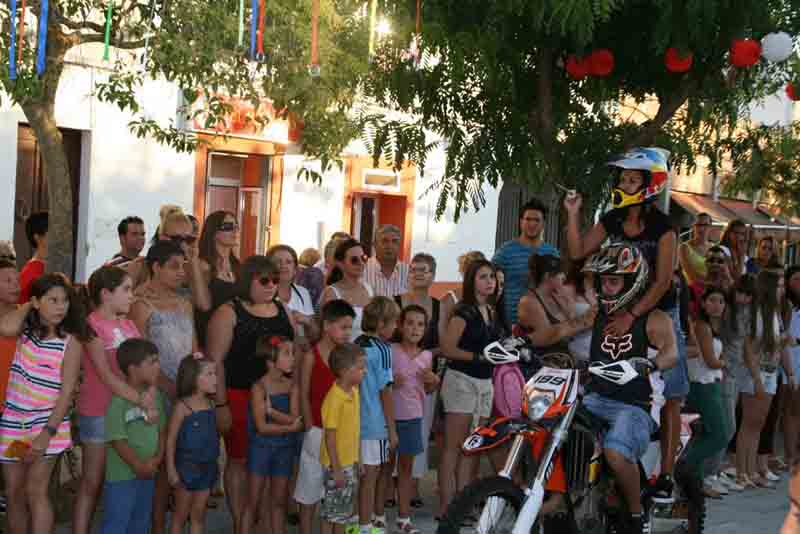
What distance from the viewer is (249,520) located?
23.8 ft

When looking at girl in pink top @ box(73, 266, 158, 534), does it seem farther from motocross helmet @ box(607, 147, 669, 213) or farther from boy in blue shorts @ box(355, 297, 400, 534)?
motocross helmet @ box(607, 147, 669, 213)

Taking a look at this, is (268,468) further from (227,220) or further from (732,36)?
(732,36)

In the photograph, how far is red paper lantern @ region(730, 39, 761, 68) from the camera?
8180mm

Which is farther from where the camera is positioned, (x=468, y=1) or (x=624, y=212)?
(x=468, y=1)

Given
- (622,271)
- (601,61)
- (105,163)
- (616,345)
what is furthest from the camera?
(105,163)

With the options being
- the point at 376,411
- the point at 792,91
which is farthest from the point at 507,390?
the point at 792,91

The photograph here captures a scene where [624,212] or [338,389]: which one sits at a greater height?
[624,212]

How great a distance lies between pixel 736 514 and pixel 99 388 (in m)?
5.09

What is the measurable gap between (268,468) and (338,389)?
61 cm

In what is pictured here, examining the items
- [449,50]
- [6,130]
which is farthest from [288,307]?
[6,130]

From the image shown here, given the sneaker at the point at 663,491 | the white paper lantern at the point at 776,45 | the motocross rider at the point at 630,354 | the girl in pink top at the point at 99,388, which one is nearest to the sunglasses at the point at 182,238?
the girl in pink top at the point at 99,388

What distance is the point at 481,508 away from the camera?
5.88 metres

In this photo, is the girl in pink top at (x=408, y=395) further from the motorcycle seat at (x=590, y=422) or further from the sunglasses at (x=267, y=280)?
the motorcycle seat at (x=590, y=422)

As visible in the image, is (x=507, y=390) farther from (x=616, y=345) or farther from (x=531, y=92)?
(x=531, y=92)
